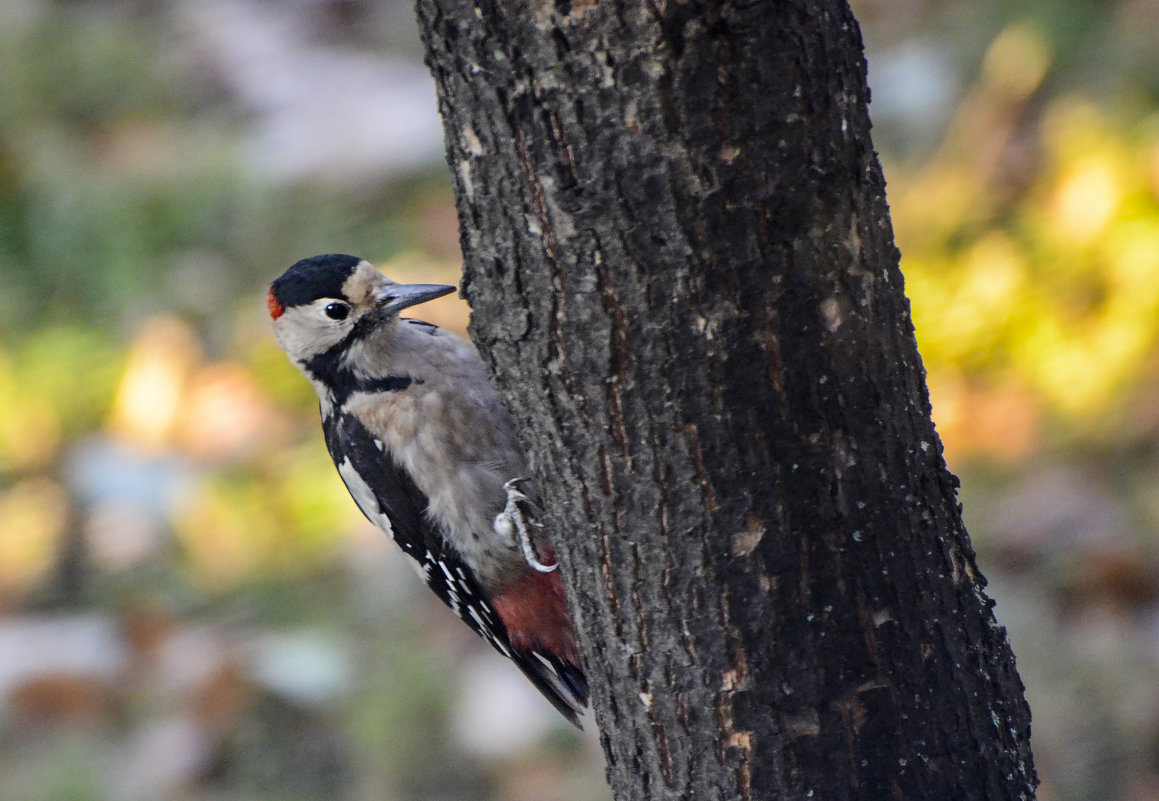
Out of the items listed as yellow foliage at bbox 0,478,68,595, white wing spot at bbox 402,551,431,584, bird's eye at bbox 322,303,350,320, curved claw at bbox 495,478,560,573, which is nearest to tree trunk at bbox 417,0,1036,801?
curved claw at bbox 495,478,560,573

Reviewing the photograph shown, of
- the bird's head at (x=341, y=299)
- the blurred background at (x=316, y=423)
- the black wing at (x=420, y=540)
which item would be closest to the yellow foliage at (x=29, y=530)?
the blurred background at (x=316, y=423)

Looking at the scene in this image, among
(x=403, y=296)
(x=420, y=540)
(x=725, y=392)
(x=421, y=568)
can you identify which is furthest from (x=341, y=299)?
(x=725, y=392)

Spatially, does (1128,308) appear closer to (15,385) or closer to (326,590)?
Result: (326,590)

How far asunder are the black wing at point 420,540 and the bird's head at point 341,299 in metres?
0.18

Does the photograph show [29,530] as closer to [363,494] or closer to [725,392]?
[363,494]

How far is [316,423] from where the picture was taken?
4879 mm

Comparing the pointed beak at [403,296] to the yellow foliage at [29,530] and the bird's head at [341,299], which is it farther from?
the yellow foliage at [29,530]

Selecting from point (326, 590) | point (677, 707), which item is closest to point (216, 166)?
point (326, 590)

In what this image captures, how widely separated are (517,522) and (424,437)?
0.27m

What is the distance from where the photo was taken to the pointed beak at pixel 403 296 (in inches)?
102

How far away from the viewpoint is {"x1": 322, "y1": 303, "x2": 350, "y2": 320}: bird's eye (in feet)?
8.80

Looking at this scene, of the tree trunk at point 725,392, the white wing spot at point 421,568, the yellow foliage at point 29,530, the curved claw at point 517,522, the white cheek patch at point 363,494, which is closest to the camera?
the tree trunk at point 725,392

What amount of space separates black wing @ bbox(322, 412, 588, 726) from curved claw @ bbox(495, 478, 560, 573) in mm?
219

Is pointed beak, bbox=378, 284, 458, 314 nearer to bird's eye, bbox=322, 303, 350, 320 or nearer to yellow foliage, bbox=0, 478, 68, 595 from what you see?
bird's eye, bbox=322, 303, 350, 320
